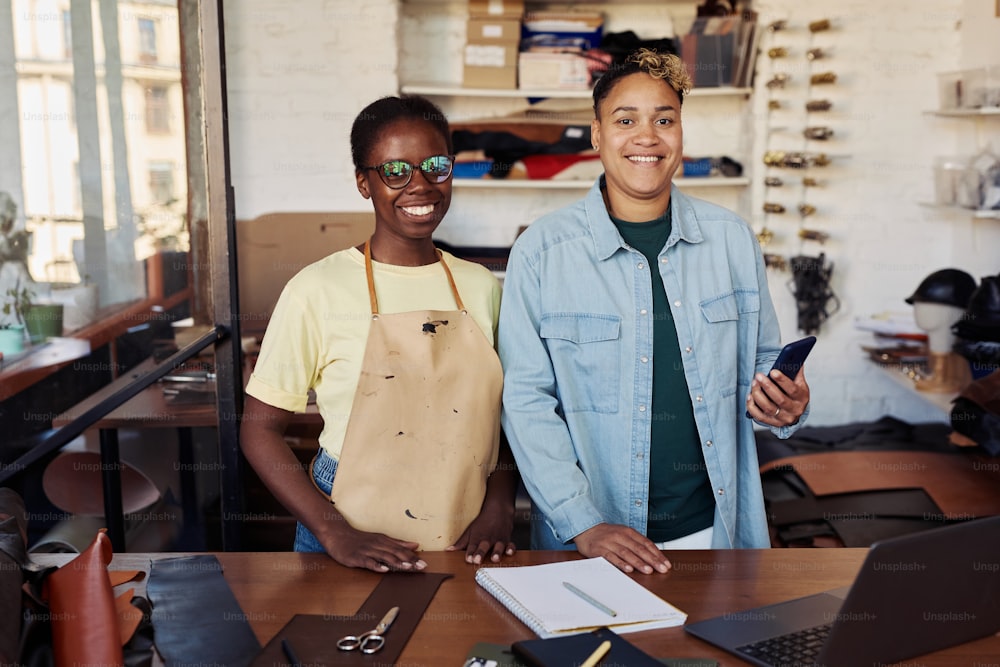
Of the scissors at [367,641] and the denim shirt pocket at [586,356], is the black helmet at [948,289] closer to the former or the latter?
the denim shirt pocket at [586,356]

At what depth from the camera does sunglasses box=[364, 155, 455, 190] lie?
184 centimetres

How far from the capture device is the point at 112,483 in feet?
9.18

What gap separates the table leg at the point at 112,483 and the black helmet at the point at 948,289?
9.12 ft

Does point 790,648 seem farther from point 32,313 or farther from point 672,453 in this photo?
point 32,313

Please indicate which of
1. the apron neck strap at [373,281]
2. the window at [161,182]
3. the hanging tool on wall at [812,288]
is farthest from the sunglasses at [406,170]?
the hanging tool on wall at [812,288]

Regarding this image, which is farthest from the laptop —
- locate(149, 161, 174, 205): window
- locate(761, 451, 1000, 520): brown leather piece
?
locate(149, 161, 174, 205): window

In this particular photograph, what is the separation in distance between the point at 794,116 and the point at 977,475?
1.95 metres

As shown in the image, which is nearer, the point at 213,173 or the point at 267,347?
the point at 267,347

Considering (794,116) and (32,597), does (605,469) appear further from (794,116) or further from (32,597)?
(794,116)

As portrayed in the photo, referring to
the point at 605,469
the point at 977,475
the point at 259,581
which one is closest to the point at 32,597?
the point at 259,581

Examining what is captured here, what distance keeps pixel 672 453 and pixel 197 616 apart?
0.92 m

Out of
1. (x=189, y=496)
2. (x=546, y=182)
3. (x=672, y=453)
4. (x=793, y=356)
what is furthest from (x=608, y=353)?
(x=546, y=182)

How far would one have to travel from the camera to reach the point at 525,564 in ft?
5.39

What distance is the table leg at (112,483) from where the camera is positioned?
9.11ft
